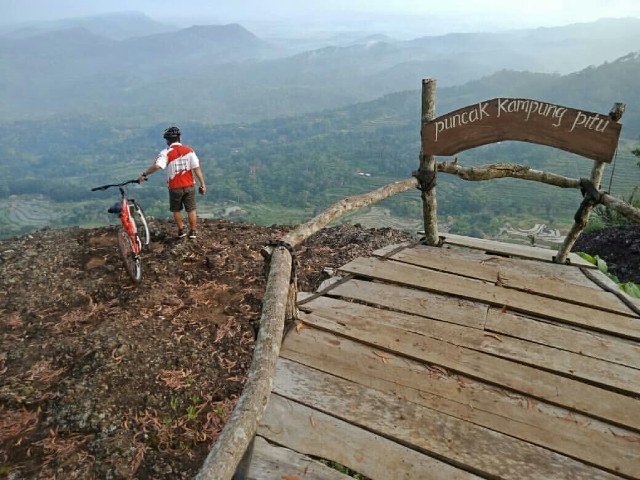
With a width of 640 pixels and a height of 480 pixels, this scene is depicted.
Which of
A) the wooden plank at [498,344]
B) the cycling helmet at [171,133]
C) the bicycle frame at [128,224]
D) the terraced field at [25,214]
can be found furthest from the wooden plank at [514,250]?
the terraced field at [25,214]

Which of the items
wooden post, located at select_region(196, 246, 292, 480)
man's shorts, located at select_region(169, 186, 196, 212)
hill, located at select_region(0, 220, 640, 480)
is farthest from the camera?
man's shorts, located at select_region(169, 186, 196, 212)

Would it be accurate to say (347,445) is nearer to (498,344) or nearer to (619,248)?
(498,344)

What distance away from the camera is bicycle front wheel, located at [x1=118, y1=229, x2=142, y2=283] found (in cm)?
689

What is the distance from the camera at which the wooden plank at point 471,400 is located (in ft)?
6.66

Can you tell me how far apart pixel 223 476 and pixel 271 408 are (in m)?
0.85

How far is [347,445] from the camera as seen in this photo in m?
2.05

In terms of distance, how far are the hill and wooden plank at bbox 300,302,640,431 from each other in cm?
253

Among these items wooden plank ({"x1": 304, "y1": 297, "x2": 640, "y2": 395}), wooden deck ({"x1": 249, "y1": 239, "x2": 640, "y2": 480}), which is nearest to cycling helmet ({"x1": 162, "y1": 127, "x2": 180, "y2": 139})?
wooden deck ({"x1": 249, "y1": 239, "x2": 640, "y2": 480})

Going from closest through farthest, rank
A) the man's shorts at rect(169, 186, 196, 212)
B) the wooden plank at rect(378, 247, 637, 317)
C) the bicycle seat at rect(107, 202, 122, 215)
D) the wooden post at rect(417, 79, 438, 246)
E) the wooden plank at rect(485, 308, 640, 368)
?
the wooden plank at rect(485, 308, 640, 368), the wooden plank at rect(378, 247, 637, 317), the wooden post at rect(417, 79, 438, 246), the bicycle seat at rect(107, 202, 122, 215), the man's shorts at rect(169, 186, 196, 212)

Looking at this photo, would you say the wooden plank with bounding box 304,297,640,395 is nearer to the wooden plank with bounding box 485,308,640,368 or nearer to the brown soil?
the wooden plank with bounding box 485,308,640,368

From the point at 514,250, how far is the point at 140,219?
6.38 metres

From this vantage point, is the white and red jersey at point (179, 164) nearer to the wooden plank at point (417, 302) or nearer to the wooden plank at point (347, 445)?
the wooden plank at point (417, 302)

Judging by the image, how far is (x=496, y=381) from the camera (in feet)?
8.04

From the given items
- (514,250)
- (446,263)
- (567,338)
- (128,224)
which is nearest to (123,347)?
(128,224)
